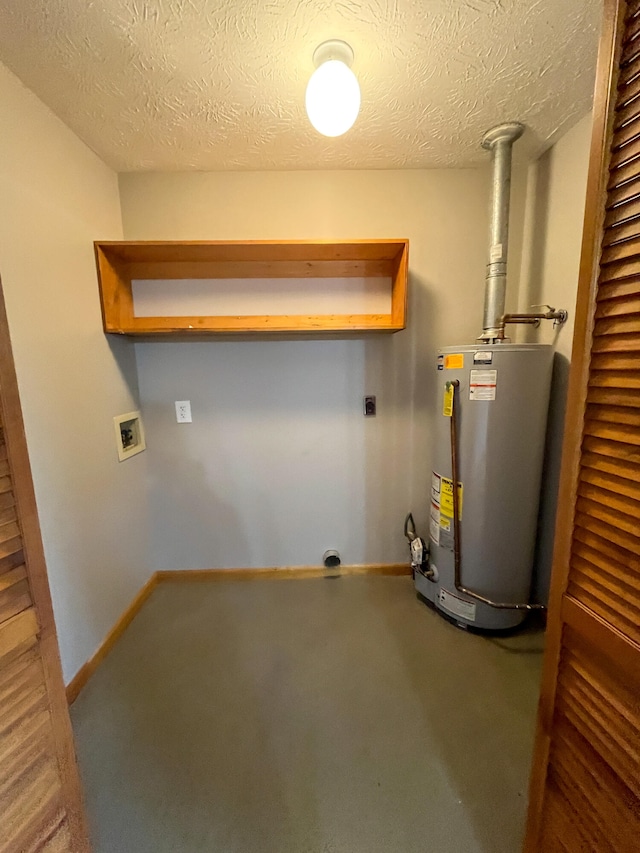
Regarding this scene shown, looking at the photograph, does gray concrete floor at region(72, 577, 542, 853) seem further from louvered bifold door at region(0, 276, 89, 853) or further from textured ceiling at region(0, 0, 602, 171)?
textured ceiling at region(0, 0, 602, 171)

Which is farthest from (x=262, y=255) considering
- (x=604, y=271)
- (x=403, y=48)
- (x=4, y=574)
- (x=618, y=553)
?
(x=618, y=553)

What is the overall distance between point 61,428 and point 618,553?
5.83 ft

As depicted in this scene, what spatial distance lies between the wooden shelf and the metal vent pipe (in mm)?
431

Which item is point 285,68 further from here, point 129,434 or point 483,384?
point 129,434

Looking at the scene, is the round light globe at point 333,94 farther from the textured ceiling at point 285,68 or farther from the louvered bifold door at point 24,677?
the louvered bifold door at point 24,677

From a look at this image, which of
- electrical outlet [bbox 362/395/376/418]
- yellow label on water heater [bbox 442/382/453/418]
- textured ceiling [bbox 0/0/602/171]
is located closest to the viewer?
A: textured ceiling [bbox 0/0/602/171]

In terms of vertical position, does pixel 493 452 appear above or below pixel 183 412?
below

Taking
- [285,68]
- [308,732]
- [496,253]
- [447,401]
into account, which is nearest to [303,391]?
[447,401]

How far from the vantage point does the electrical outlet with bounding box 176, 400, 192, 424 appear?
2.07m

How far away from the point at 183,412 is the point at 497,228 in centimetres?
195

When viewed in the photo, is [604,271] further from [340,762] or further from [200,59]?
[340,762]

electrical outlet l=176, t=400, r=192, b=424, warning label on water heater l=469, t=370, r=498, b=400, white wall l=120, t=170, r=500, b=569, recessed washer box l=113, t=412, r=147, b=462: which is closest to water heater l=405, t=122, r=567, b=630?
warning label on water heater l=469, t=370, r=498, b=400

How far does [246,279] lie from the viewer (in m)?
1.92

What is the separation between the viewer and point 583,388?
26.3 inches
